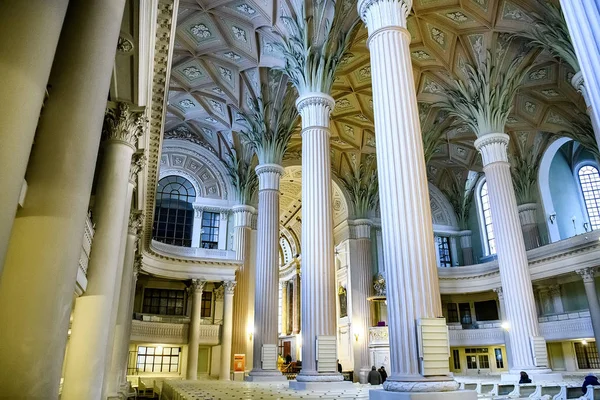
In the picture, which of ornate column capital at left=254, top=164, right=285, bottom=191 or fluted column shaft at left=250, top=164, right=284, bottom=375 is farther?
ornate column capital at left=254, top=164, right=285, bottom=191

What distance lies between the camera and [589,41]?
5.55m

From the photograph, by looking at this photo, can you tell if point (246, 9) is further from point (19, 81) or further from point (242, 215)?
point (19, 81)

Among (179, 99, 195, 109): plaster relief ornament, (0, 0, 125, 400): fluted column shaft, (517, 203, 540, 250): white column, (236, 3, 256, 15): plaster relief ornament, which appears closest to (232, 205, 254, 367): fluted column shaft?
(179, 99, 195, 109): plaster relief ornament

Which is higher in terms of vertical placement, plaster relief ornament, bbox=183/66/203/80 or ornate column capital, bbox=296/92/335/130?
plaster relief ornament, bbox=183/66/203/80

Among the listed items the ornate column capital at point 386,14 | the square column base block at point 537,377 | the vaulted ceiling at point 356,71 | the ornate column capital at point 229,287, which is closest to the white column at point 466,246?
the vaulted ceiling at point 356,71

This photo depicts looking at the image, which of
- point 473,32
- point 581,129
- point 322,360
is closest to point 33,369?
point 322,360

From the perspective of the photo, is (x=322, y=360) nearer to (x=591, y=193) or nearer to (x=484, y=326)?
(x=484, y=326)

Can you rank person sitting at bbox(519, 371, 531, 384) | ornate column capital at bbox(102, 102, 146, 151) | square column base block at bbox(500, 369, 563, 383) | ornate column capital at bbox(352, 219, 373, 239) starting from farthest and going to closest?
ornate column capital at bbox(352, 219, 373, 239), square column base block at bbox(500, 369, 563, 383), person sitting at bbox(519, 371, 531, 384), ornate column capital at bbox(102, 102, 146, 151)

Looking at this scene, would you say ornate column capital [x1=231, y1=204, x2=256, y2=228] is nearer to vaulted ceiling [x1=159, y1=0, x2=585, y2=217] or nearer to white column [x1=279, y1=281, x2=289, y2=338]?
vaulted ceiling [x1=159, y1=0, x2=585, y2=217]

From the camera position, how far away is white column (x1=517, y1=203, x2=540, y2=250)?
2177cm

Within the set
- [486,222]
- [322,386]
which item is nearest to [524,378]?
[322,386]

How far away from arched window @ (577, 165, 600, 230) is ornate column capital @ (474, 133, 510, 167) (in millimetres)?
9401

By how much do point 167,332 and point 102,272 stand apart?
13995mm

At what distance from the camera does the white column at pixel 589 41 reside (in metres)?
5.34
